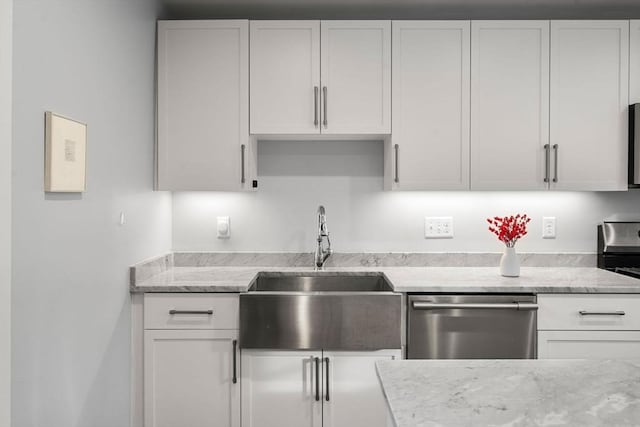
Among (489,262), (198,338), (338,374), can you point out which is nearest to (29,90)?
(198,338)

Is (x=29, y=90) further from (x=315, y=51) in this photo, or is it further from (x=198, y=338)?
(x=315, y=51)

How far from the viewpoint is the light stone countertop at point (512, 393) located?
815 millimetres

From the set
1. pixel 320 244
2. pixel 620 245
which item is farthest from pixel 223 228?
pixel 620 245

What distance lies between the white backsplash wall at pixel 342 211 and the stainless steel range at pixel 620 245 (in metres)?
0.08

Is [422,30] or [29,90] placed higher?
[422,30]

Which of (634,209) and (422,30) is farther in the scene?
(634,209)

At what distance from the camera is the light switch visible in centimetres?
282

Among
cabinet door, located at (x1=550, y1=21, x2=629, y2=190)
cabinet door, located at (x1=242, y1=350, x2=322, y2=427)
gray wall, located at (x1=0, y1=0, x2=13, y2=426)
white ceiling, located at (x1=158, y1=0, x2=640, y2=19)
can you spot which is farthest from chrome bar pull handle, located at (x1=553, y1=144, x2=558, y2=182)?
gray wall, located at (x1=0, y1=0, x2=13, y2=426)

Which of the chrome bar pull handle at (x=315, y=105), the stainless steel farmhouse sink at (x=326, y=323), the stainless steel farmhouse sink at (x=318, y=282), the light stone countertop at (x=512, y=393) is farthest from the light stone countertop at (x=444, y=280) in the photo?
the light stone countertop at (x=512, y=393)

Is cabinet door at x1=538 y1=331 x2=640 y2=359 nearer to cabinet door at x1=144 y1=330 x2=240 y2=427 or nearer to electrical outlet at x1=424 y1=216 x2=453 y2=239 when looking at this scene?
electrical outlet at x1=424 y1=216 x2=453 y2=239

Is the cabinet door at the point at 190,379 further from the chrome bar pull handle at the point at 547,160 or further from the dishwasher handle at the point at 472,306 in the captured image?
the chrome bar pull handle at the point at 547,160

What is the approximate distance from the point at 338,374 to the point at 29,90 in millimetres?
1633

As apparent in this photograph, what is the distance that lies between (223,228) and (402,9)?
1642mm

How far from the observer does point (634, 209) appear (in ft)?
9.18
